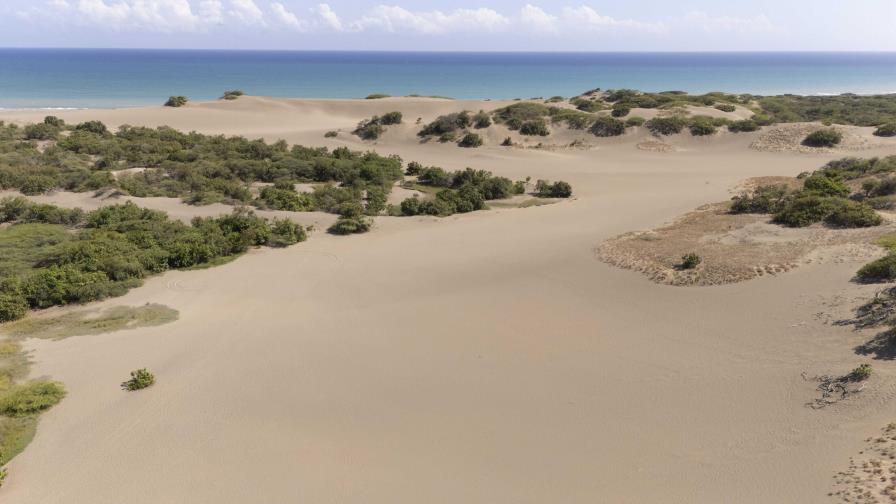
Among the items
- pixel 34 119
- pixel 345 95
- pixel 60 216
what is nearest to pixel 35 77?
pixel 345 95

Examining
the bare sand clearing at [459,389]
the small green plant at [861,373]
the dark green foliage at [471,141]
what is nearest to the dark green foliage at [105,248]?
the bare sand clearing at [459,389]

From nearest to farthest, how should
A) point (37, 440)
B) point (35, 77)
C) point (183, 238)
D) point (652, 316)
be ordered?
point (37, 440)
point (652, 316)
point (183, 238)
point (35, 77)

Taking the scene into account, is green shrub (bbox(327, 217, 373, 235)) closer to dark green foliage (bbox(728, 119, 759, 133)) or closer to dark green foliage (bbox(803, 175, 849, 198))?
dark green foliage (bbox(803, 175, 849, 198))

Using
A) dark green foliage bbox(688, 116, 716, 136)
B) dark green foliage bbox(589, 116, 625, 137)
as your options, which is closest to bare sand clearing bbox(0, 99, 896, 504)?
dark green foliage bbox(589, 116, 625, 137)

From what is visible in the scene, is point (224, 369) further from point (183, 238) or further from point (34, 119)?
point (34, 119)

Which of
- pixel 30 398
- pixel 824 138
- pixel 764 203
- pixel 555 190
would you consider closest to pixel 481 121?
pixel 555 190

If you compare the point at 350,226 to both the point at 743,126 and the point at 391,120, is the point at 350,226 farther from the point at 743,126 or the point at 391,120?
the point at 743,126
